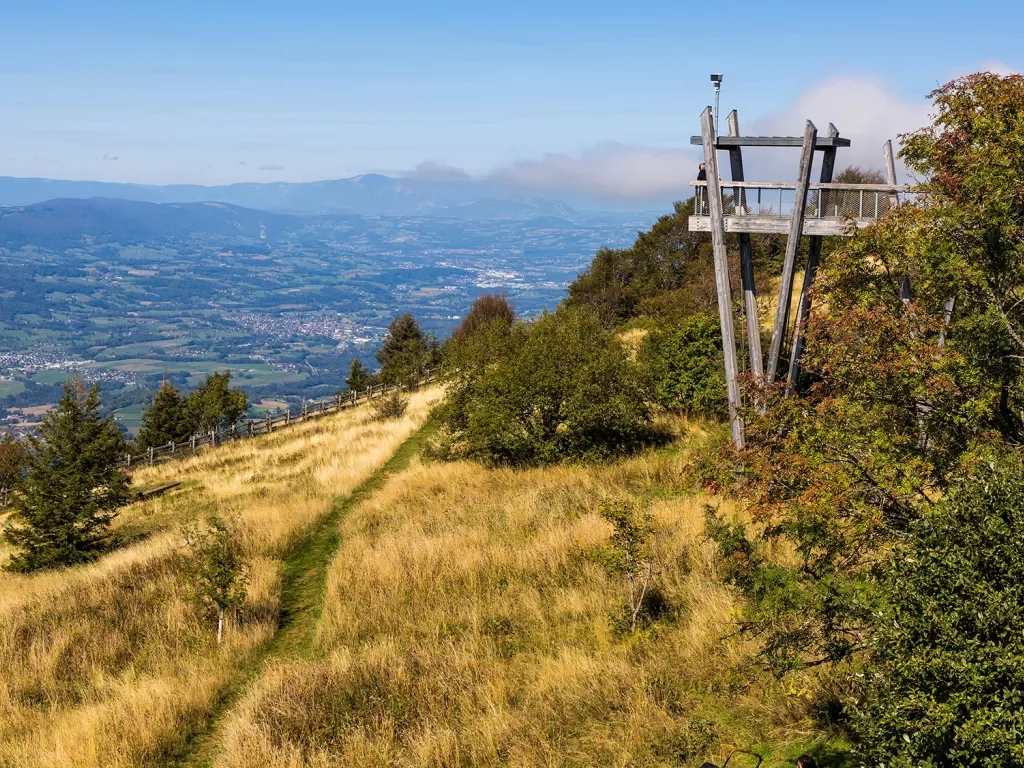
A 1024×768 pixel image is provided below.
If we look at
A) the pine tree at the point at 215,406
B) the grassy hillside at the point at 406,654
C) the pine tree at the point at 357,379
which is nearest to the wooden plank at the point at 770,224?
the grassy hillside at the point at 406,654

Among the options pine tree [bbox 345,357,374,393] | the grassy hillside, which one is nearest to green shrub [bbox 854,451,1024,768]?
the grassy hillside

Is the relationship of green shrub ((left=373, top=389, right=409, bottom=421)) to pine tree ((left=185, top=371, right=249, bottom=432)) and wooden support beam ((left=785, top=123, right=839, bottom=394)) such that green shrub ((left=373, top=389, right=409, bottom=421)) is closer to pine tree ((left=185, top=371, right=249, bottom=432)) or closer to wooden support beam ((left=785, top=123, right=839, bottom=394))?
pine tree ((left=185, top=371, right=249, bottom=432))

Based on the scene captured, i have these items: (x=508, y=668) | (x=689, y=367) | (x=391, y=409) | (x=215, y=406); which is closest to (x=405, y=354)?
(x=215, y=406)

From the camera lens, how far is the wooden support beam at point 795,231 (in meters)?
14.3

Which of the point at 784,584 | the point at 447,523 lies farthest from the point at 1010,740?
the point at 447,523

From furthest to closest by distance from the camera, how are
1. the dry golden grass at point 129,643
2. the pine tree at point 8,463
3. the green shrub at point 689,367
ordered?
the pine tree at point 8,463 → the green shrub at point 689,367 → the dry golden grass at point 129,643

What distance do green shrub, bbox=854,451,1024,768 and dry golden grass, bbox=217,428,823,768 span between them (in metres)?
2.26

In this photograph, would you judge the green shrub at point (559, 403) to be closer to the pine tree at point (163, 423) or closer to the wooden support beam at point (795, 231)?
the wooden support beam at point (795, 231)

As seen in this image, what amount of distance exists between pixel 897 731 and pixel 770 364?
10.8 meters

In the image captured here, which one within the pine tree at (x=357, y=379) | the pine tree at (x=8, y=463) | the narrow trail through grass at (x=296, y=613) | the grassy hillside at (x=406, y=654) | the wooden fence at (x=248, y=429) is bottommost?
the pine tree at (x=8, y=463)

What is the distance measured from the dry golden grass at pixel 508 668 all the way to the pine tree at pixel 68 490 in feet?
28.3

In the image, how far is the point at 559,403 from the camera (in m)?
21.5

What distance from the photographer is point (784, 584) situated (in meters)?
7.04

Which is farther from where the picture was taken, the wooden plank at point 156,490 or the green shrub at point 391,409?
the green shrub at point 391,409
